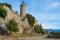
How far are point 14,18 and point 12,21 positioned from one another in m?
4.67

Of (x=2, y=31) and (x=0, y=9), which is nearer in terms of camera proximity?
A: (x=2, y=31)

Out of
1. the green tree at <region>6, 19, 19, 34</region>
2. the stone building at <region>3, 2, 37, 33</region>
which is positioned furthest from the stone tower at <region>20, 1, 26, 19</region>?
the green tree at <region>6, 19, 19, 34</region>

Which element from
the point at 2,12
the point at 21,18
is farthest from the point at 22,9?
the point at 2,12

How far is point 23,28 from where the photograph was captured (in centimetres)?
9900

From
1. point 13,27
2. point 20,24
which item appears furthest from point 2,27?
point 20,24

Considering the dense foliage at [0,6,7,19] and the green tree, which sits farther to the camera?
the dense foliage at [0,6,7,19]

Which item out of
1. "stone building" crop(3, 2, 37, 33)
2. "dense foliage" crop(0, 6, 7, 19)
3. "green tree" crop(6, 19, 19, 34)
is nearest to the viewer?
"green tree" crop(6, 19, 19, 34)

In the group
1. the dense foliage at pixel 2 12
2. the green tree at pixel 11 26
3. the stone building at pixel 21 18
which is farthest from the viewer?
the stone building at pixel 21 18

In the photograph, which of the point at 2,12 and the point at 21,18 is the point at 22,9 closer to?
the point at 21,18

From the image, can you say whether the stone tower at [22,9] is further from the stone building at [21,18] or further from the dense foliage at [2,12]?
the dense foliage at [2,12]

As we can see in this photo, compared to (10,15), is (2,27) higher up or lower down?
lower down

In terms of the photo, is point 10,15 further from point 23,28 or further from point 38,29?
point 38,29

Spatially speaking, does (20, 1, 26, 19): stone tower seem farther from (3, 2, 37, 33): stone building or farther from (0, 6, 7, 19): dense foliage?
(0, 6, 7, 19): dense foliage

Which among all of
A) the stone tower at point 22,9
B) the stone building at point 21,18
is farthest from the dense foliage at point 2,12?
the stone tower at point 22,9
